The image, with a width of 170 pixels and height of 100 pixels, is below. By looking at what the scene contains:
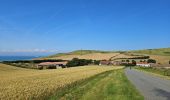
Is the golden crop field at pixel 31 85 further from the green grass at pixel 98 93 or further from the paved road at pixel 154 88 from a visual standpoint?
the paved road at pixel 154 88

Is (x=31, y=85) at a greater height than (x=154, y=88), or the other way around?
(x=31, y=85)

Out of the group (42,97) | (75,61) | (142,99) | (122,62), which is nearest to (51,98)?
(42,97)

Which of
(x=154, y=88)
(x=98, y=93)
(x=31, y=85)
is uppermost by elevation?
(x=31, y=85)

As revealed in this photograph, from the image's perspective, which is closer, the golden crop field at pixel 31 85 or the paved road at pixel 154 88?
the golden crop field at pixel 31 85

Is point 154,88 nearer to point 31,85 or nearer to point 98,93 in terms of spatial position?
point 98,93

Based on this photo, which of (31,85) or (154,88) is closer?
(154,88)

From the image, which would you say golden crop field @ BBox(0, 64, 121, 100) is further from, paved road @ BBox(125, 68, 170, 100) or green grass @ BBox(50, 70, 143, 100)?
paved road @ BBox(125, 68, 170, 100)

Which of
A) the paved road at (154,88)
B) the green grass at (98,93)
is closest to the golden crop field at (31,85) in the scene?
the green grass at (98,93)

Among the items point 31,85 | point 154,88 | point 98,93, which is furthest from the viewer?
point 31,85

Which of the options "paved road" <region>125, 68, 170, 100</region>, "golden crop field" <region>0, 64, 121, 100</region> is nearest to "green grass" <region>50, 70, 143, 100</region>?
"paved road" <region>125, 68, 170, 100</region>

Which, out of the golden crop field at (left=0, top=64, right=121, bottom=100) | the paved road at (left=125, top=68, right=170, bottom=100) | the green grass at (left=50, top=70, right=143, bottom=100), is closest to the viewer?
the golden crop field at (left=0, top=64, right=121, bottom=100)

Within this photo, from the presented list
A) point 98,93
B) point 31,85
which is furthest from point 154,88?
point 31,85

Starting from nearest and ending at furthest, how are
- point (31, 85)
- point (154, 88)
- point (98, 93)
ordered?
point (98, 93)
point (154, 88)
point (31, 85)

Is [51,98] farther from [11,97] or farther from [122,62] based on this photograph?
[122,62]
